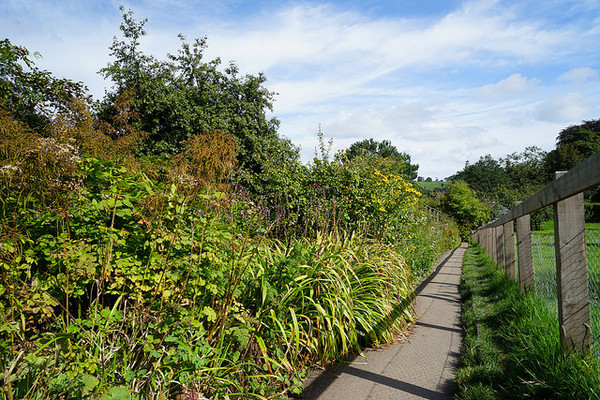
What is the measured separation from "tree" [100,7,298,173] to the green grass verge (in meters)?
13.9

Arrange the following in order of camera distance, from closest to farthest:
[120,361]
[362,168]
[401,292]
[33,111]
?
[120,361]
[401,292]
[362,168]
[33,111]

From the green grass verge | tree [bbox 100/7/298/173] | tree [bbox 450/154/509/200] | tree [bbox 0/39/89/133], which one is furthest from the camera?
tree [bbox 450/154/509/200]

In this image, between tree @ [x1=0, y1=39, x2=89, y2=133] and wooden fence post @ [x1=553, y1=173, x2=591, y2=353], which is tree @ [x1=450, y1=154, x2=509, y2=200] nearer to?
tree @ [x1=0, y1=39, x2=89, y2=133]

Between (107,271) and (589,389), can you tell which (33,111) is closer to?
(107,271)

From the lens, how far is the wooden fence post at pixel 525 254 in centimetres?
491

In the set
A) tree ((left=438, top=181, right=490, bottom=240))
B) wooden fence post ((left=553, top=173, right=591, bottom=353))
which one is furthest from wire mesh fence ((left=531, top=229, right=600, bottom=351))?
tree ((left=438, top=181, right=490, bottom=240))

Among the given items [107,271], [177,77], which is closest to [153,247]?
[107,271]

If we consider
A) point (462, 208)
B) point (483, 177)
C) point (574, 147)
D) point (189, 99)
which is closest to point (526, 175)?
point (574, 147)

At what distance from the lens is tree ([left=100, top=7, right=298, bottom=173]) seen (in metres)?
19.7

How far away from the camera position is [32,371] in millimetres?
1982

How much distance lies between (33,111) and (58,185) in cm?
907

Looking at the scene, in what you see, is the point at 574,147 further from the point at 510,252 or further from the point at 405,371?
the point at 405,371

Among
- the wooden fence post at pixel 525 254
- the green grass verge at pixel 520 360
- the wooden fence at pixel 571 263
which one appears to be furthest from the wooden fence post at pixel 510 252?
the wooden fence at pixel 571 263

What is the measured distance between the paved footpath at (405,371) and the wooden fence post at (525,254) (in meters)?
1.00
